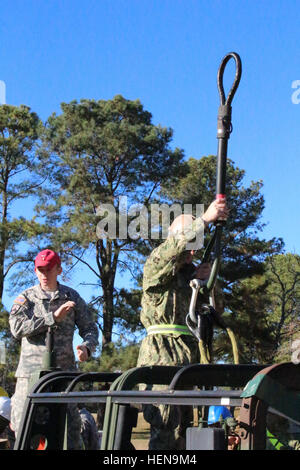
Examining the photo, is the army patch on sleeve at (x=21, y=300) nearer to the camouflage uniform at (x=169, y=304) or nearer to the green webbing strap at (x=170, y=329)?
the camouflage uniform at (x=169, y=304)

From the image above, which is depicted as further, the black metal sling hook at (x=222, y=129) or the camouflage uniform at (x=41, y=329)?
the camouflage uniform at (x=41, y=329)

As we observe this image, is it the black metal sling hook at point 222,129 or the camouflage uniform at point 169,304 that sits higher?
the black metal sling hook at point 222,129

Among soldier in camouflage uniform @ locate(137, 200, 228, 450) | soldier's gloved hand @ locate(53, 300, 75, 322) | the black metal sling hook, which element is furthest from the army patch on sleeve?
the black metal sling hook

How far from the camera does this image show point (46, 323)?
490cm

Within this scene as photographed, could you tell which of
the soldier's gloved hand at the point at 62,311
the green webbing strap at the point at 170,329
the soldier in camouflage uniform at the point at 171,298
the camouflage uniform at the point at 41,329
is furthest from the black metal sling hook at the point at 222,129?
the camouflage uniform at the point at 41,329

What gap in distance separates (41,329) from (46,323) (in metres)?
0.07

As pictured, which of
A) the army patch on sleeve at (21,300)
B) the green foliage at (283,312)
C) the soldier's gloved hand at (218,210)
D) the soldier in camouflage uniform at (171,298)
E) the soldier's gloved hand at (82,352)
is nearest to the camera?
the soldier's gloved hand at (218,210)

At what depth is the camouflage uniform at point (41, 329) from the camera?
4.92 m

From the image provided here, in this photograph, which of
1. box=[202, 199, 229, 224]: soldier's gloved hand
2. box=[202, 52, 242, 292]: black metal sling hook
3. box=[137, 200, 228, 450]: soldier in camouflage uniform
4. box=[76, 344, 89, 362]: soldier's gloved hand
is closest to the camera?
box=[202, 52, 242, 292]: black metal sling hook

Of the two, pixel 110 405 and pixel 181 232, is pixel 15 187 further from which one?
pixel 110 405

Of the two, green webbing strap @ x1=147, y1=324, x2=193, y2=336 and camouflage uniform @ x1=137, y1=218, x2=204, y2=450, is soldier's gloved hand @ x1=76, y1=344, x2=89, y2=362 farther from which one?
green webbing strap @ x1=147, y1=324, x2=193, y2=336

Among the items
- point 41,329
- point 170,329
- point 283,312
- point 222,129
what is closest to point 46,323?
point 41,329

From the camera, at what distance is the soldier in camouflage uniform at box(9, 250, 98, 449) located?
4898mm

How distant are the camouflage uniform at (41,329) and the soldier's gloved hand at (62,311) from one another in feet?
0.12
